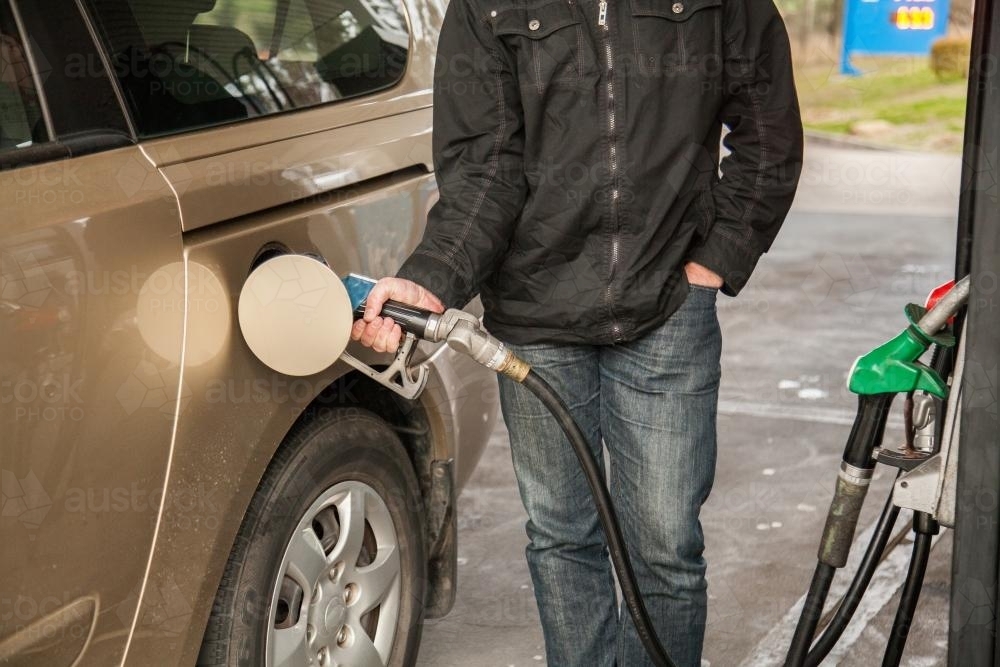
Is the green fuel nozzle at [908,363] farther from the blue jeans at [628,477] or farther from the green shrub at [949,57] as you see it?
the green shrub at [949,57]

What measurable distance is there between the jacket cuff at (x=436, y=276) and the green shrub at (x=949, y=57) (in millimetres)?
19116

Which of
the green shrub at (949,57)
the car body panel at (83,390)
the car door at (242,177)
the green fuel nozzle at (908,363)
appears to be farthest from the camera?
the green shrub at (949,57)

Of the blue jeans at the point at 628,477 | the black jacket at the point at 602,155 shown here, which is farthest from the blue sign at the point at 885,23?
the blue jeans at the point at 628,477

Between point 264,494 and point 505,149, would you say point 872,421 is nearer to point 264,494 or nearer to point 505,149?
point 505,149

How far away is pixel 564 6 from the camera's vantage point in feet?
7.08

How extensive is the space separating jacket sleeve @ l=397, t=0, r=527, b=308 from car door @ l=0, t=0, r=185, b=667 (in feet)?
1.65

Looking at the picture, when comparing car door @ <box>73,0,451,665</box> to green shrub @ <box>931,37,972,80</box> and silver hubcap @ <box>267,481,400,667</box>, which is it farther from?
green shrub @ <box>931,37,972,80</box>

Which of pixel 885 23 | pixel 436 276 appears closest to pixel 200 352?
pixel 436 276

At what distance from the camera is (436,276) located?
2.18 metres

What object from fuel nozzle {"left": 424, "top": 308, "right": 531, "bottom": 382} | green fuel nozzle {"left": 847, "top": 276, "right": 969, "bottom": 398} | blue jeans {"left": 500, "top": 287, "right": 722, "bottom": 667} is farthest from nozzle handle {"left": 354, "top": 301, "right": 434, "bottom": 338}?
green fuel nozzle {"left": 847, "top": 276, "right": 969, "bottom": 398}

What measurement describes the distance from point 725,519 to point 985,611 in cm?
258

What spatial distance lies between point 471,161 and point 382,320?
1.27ft

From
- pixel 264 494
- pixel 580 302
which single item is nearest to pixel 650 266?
pixel 580 302

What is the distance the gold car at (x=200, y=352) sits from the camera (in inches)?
68.4
